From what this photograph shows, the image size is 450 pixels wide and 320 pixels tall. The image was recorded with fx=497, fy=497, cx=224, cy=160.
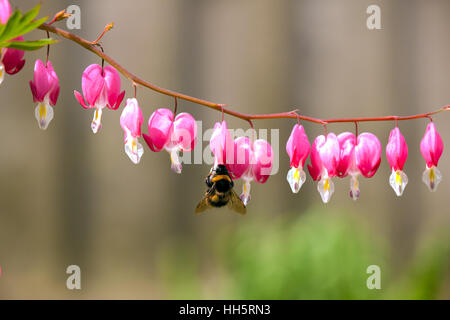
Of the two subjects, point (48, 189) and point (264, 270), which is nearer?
point (264, 270)

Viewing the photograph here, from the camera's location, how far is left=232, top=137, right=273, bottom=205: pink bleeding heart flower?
31.4 inches

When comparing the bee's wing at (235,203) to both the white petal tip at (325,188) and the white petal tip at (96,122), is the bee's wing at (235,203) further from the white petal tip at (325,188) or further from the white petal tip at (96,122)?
the white petal tip at (96,122)

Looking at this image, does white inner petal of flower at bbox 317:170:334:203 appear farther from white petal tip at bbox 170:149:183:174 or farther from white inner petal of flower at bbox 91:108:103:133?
white inner petal of flower at bbox 91:108:103:133

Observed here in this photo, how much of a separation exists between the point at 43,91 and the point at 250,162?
34 centimetres

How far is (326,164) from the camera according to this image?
2.70 feet

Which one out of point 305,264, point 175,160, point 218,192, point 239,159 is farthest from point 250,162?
point 305,264

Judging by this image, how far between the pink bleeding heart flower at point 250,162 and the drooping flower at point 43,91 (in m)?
0.29

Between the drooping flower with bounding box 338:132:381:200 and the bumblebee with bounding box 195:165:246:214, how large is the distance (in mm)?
242

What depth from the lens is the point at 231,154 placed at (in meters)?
0.80

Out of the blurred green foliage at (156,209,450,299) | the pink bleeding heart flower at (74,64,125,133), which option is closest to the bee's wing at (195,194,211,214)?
the pink bleeding heart flower at (74,64,125,133)

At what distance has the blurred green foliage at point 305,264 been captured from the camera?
2035 mm
